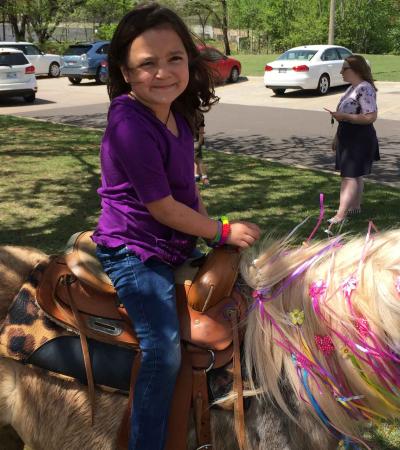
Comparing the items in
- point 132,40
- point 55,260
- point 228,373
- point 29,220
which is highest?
point 132,40

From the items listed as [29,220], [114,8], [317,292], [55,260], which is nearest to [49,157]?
[29,220]

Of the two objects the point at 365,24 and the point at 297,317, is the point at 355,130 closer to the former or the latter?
the point at 297,317

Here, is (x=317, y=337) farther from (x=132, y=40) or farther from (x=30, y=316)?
(x=132, y=40)

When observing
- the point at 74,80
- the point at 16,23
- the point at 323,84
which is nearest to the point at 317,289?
the point at 323,84

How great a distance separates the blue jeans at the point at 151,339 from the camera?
198 centimetres

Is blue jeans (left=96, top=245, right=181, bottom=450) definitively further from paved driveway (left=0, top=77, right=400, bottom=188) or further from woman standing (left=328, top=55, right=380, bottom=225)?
paved driveway (left=0, top=77, right=400, bottom=188)

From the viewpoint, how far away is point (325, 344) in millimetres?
1832

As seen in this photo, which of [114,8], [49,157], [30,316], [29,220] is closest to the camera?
[30,316]

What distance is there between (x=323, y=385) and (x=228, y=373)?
37 cm

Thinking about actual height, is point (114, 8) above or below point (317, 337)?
above

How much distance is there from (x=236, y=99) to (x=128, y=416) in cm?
1942

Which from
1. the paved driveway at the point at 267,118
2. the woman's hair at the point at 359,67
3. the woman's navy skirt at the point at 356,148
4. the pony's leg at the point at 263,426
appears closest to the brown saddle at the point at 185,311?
the pony's leg at the point at 263,426

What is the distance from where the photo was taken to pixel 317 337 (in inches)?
72.9

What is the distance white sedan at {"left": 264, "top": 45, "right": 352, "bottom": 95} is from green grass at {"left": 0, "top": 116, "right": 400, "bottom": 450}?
34.3ft
